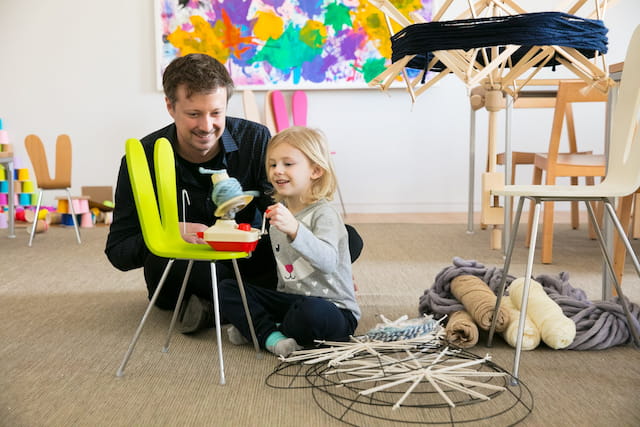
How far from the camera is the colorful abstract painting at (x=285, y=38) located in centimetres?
501

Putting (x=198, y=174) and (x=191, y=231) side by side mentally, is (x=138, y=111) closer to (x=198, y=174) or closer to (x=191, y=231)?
(x=198, y=174)

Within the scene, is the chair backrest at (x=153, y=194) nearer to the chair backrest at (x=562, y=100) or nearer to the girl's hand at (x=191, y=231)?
the girl's hand at (x=191, y=231)

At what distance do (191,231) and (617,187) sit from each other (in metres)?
1.17

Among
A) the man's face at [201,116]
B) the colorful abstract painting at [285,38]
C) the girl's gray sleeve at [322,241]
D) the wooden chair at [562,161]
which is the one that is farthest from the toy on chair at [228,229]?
the colorful abstract painting at [285,38]

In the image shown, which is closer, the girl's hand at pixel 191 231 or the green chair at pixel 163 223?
the green chair at pixel 163 223

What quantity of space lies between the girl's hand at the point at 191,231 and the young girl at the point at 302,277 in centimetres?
15

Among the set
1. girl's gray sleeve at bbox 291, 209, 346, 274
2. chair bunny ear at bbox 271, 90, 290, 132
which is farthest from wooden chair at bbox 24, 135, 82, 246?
girl's gray sleeve at bbox 291, 209, 346, 274

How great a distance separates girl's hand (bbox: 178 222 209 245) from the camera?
1920 millimetres

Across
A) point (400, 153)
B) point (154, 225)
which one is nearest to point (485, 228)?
point (400, 153)

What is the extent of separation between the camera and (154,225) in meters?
1.72

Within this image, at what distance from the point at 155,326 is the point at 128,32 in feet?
11.5

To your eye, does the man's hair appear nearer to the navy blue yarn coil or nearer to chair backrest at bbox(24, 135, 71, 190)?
the navy blue yarn coil

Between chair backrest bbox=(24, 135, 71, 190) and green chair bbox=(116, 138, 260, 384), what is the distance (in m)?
2.43

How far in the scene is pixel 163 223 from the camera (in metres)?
1.81
